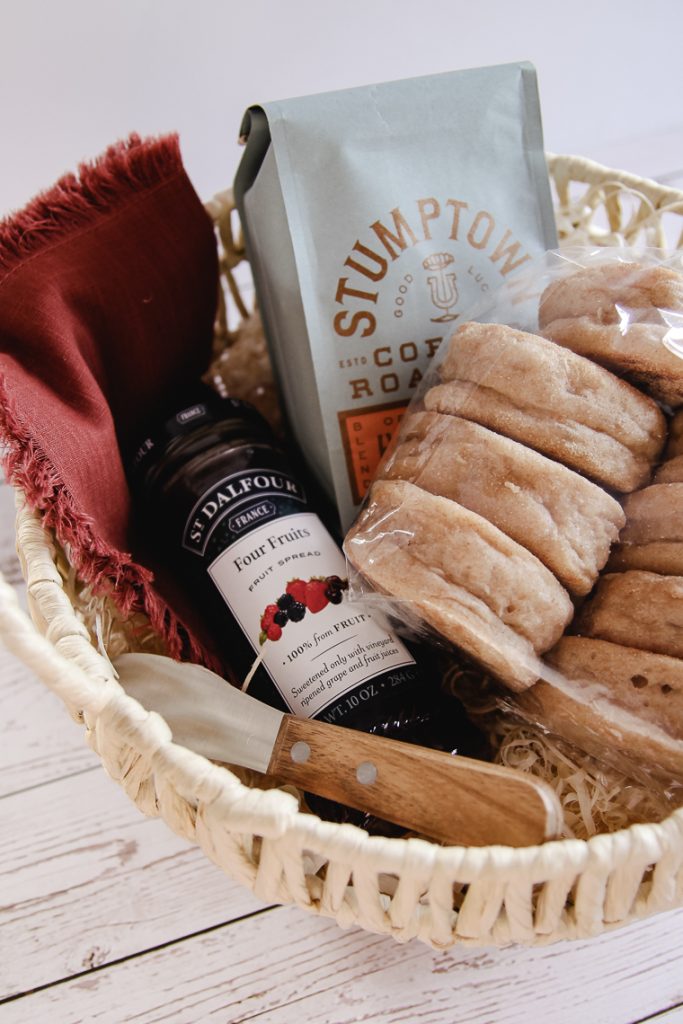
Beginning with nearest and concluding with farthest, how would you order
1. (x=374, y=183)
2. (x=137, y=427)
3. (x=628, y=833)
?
(x=628, y=833), (x=374, y=183), (x=137, y=427)

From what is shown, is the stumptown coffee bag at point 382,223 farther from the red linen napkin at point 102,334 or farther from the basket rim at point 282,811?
the basket rim at point 282,811

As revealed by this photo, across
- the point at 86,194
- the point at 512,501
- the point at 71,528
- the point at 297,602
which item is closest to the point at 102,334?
the point at 86,194

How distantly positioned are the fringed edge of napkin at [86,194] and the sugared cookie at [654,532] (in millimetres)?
645

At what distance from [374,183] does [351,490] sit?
33 cm

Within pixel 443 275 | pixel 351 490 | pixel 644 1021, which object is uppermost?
pixel 443 275

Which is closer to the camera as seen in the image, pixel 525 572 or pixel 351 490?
pixel 525 572

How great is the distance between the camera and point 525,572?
0.70m

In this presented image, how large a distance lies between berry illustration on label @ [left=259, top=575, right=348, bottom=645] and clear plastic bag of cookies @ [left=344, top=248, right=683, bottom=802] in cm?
4

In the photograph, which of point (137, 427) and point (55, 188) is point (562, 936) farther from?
point (55, 188)

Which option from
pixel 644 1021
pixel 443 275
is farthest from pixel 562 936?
pixel 443 275

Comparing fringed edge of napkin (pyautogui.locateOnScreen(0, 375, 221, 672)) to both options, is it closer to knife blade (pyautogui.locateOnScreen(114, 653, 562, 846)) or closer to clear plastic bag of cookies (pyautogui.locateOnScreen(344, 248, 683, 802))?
knife blade (pyautogui.locateOnScreen(114, 653, 562, 846))

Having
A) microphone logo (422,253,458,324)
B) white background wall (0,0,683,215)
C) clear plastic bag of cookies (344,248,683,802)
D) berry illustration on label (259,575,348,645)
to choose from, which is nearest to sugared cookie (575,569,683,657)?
clear plastic bag of cookies (344,248,683,802)

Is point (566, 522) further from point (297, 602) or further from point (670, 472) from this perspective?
point (297, 602)

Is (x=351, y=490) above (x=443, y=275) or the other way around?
the other way around
